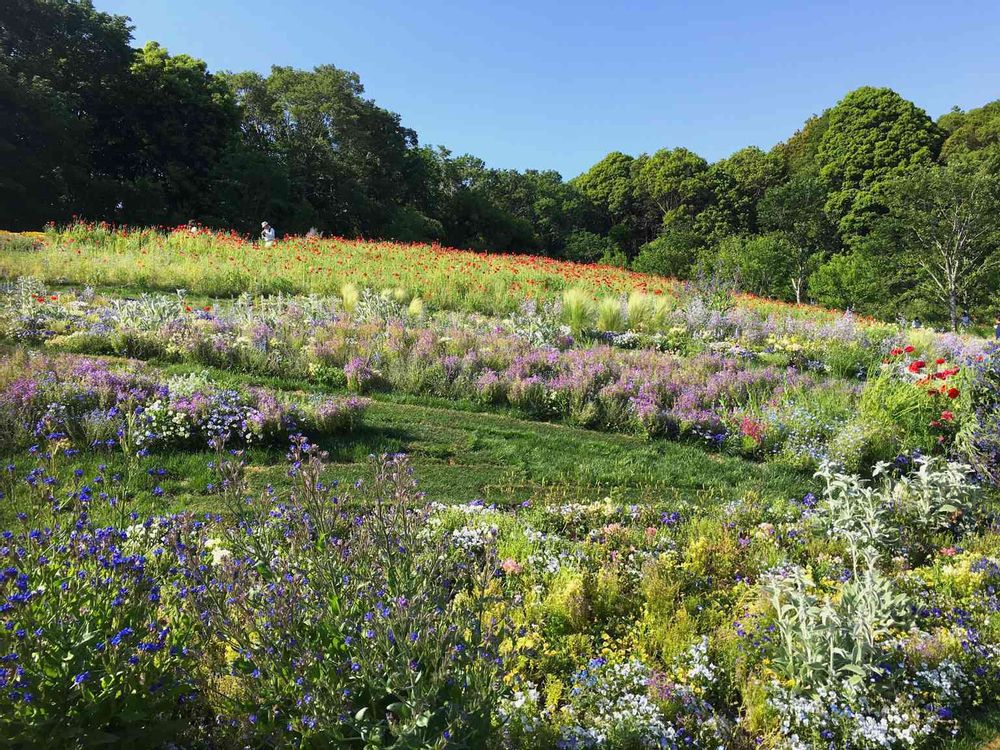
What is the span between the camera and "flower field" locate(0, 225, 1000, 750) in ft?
6.87

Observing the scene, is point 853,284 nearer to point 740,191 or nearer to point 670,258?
point 670,258

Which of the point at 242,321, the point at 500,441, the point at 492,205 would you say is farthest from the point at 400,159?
the point at 500,441

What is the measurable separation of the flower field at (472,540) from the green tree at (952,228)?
15.1 meters

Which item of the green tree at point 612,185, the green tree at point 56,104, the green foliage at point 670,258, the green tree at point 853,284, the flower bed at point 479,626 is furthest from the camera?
the green tree at point 612,185

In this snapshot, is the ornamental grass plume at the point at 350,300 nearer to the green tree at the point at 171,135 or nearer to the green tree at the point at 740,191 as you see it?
the green tree at the point at 171,135

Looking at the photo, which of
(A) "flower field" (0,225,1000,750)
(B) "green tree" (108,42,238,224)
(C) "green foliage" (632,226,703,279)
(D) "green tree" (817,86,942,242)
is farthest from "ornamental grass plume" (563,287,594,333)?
(D) "green tree" (817,86,942,242)

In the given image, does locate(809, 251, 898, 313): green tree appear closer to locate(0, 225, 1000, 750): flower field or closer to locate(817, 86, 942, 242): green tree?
locate(817, 86, 942, 242): green tree

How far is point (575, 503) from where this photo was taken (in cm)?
495

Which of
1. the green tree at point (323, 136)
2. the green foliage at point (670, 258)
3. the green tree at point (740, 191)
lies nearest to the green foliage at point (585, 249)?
the green foliage at point (670, 258)

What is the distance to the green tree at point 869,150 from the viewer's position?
32.4m

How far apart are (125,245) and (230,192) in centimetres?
1452

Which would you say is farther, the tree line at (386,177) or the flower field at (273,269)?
the tree line at (386,177)

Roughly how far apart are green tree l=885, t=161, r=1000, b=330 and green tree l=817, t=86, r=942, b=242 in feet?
27.6

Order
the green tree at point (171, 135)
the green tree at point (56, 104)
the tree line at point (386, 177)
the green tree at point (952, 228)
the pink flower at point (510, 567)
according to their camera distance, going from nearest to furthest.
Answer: the pink flower at point (510, 567)
the green tree at point (952, 228)
the green tree at point (56, 104)
the tree line at point (386, 177)
the green tree at point (171, 135)
